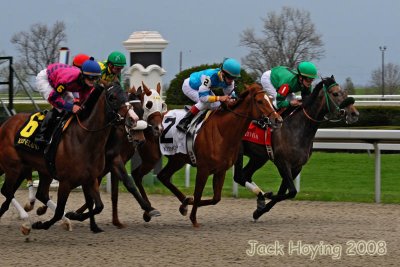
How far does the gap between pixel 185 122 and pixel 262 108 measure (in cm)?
106

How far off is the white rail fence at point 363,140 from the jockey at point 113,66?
9.58 feet

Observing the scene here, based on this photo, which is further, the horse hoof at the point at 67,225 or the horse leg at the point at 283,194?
the horse leg at the point at 283,194

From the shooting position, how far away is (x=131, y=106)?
9422 mm

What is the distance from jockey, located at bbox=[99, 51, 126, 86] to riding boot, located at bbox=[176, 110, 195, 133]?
0.82 metres

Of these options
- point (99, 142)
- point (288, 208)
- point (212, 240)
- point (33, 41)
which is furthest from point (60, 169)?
point (33, 41)

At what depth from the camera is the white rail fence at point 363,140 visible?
12.3 meters

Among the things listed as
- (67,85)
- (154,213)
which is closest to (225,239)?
(154,213)

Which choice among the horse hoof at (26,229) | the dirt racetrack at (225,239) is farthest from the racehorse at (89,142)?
the dirt racetrack at (225,239)

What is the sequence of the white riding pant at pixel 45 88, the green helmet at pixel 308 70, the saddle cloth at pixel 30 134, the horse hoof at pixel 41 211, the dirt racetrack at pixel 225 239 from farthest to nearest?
1. the green helmet at pixel 308 70
2. the horse hoof at pixel 41 211
3. the white riding pant at pixel 45 88
4. the saddle cloth at pixel 30 134
5. the dirt racetrack at pixel 225 239

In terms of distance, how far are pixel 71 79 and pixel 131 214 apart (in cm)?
230

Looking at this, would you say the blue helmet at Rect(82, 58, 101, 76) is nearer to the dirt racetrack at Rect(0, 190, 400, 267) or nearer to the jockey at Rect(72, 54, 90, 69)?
the jockey at Rect(72, 54, 90, 69)

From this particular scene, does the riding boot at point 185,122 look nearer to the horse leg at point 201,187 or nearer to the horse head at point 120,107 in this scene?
the horse leg at point 201,187

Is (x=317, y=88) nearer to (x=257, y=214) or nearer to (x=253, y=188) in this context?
(x=253, y=188)

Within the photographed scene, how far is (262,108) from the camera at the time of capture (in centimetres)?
1024
